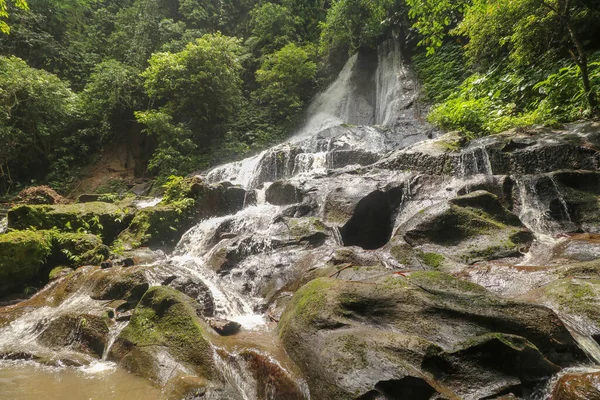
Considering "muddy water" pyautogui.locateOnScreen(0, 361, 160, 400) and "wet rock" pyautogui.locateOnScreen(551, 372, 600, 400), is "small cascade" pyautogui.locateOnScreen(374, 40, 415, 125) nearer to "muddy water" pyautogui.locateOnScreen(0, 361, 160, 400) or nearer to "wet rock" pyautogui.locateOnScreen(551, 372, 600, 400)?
"wet rock" pyautogui.locateOnScreen(551, 372, 600, 400)

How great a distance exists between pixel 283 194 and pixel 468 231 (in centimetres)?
507

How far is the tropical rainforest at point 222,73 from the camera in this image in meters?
9.30

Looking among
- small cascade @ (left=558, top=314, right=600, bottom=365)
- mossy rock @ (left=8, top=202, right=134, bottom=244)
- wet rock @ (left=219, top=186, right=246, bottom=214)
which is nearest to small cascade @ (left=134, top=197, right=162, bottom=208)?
mossy rock @ (left=8, top=202, right=134, bottom=244)

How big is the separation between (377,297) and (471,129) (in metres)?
8.16

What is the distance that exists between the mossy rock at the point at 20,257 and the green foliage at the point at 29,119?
936 cm

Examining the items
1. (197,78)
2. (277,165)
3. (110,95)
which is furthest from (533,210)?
(110,95)

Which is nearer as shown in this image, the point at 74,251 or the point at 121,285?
the point at 121,285

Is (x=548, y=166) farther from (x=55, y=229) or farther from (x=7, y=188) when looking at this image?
(x=7, y=188)

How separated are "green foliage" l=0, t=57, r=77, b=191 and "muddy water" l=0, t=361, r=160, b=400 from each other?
1324 cm

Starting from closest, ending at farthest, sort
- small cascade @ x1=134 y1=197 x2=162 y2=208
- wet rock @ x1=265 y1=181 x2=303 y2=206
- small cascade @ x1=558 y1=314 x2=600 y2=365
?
small cascade @ x1=558 y1=314 x2=600 y2=365 → wet rock @ x1=265 y1=181 x2=303 y2=206 → small cascade @ x1=134 y1=197 x2=162 y2=208

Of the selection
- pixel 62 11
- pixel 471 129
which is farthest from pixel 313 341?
pixel 62 11

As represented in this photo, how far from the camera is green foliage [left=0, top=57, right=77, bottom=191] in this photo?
1302cm

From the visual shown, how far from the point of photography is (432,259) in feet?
17.4

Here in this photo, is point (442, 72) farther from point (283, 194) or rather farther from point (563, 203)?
point (563, 203)
